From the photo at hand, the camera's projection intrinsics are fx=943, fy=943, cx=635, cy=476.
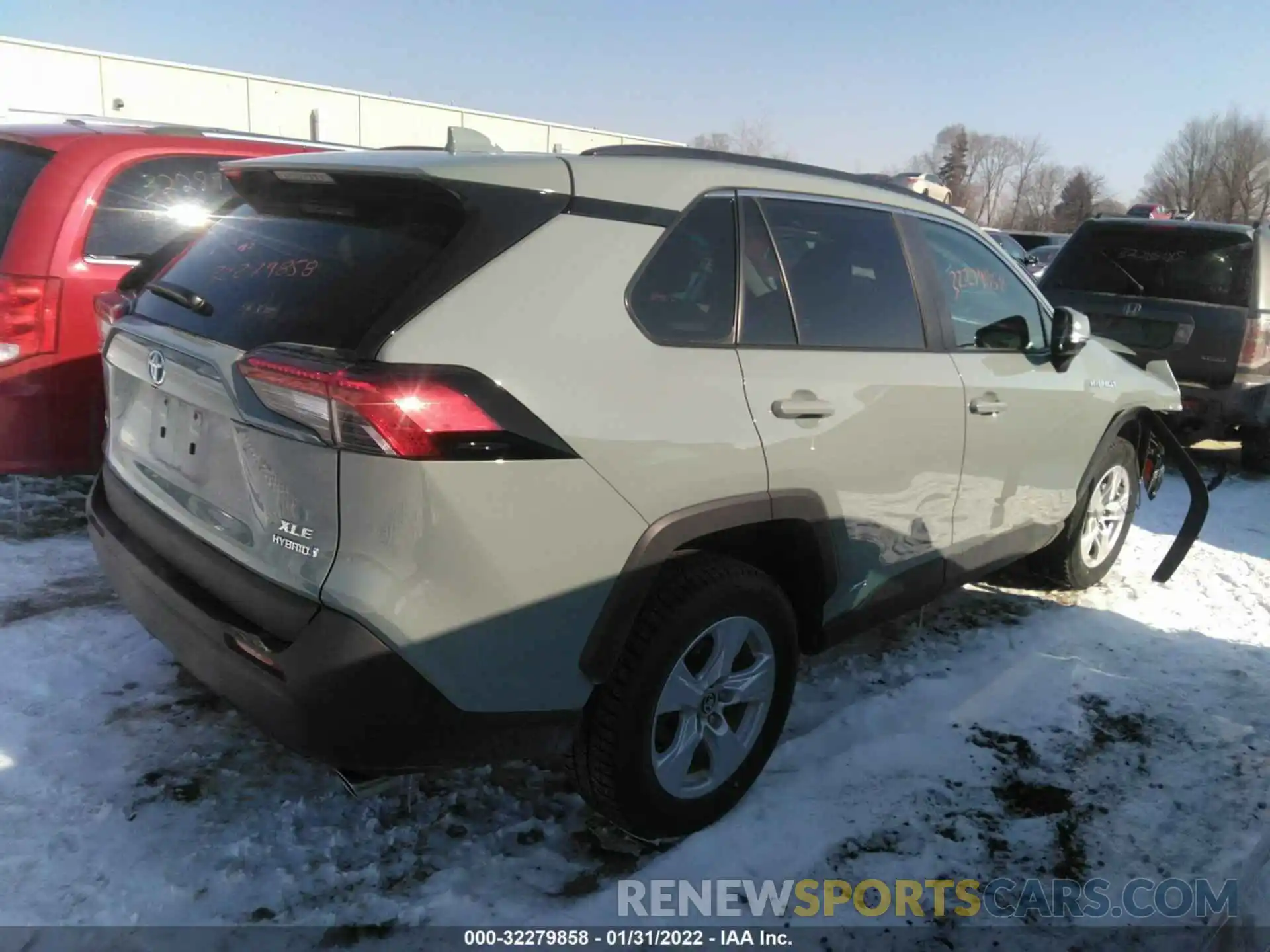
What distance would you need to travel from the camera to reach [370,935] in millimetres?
2275

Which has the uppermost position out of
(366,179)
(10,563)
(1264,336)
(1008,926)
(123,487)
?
(366,179)

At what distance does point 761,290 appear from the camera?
9.03 ft

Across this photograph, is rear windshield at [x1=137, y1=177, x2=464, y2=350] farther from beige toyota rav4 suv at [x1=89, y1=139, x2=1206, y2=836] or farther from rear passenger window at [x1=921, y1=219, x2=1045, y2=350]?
rear passenger window at [x1=921, y1=219, x2=1045, y2=350]

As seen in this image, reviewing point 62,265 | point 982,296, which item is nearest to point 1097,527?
point 982,296

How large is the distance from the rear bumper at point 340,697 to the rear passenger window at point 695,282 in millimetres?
1018

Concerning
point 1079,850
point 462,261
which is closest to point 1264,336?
point 1079,850

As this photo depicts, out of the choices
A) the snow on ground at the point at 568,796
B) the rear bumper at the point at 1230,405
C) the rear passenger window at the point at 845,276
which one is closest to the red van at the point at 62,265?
the snow on ground at the point at 568,796

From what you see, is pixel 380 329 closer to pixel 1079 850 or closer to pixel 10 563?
pixel 1079 850

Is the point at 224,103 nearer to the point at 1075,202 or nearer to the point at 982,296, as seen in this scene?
the point at 982,296

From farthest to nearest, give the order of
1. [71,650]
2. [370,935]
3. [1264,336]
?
[1264,336]
[71,650]
[370,935]

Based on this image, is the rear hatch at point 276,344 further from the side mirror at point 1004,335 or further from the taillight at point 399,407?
the side mirror at point 1004,335

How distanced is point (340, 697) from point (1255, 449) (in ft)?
26.0

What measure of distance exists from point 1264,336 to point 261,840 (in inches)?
291

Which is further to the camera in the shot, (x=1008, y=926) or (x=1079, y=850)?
(x=1079, y=850)
